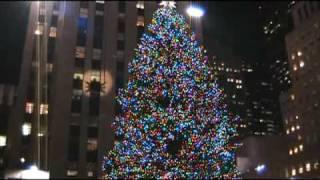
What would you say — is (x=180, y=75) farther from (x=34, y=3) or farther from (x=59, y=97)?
(x=34, y=3)

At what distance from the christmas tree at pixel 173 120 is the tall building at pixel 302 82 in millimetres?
40633

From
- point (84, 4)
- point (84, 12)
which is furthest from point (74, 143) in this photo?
point (84, 4)

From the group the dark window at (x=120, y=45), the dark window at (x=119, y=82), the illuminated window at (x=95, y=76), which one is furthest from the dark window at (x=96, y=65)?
the dark window at (x=120, y=45)

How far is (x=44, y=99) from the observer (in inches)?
1668

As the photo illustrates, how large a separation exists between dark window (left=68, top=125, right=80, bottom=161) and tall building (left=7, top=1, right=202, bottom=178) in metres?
0.09

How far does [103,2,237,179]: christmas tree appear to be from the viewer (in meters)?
20.6

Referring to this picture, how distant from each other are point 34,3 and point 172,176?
30.7m

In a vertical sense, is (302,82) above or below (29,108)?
above

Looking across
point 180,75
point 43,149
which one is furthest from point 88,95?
point 180,75

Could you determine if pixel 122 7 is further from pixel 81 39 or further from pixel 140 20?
pixel 81 39

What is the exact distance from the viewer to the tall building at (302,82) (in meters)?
62.0

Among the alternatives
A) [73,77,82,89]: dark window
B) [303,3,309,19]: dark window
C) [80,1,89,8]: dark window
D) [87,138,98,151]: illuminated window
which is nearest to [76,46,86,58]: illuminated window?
[73,77,82,89]: dark window

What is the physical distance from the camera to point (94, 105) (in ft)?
139

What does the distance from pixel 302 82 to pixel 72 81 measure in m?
41.7
